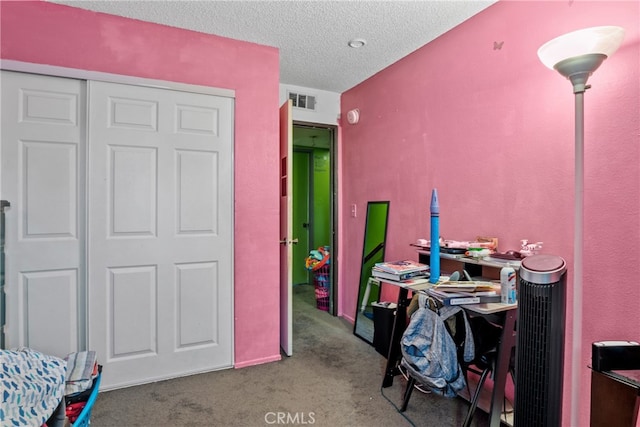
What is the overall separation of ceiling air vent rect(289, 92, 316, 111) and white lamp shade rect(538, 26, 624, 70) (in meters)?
2.51

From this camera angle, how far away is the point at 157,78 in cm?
241

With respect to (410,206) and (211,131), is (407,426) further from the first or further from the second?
(211,131)

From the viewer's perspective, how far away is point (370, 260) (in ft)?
11.1

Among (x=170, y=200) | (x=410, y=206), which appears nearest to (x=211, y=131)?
(x=170, y=200)

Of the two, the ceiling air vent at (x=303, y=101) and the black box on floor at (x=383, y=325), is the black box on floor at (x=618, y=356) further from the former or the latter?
the ceiling air vent at (x=303, y=101)

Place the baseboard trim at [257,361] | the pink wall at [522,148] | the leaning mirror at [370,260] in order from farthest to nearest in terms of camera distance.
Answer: the leaning mirror at [370,260], the baseboard trim at [257,361], the pink wall at [522,148]

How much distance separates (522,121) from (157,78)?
240cm

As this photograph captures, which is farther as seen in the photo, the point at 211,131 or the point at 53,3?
the point at 211,131

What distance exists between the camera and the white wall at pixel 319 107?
3.58 m

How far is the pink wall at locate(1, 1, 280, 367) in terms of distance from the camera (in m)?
2.27

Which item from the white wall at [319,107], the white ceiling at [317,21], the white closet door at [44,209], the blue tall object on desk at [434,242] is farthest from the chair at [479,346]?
the white wall at [319,107]

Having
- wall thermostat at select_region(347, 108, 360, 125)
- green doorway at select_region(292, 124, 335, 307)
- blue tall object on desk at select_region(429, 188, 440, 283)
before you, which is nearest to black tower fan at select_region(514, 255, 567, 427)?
blue tall object on desk at select_region(429, 188, 440, 283)

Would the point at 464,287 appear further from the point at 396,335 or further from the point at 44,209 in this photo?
the point at 44,209

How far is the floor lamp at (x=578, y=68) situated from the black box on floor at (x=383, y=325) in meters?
1.40
